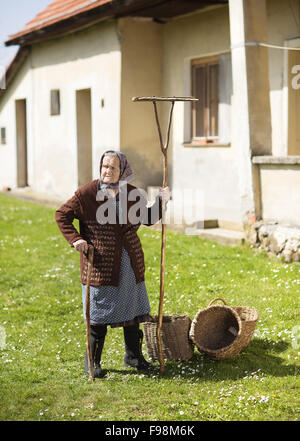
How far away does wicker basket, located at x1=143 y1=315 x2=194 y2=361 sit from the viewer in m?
5.18

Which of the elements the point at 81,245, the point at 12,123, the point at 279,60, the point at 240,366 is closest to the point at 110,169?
the point at 81,245

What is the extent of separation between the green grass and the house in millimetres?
1358

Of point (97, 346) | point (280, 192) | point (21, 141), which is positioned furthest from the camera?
point (21, 141)

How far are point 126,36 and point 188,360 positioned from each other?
313 inches

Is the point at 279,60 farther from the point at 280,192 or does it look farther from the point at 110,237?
the point at 110,237

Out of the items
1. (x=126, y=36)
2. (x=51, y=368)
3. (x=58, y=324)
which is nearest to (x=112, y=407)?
(x=51, y=368)

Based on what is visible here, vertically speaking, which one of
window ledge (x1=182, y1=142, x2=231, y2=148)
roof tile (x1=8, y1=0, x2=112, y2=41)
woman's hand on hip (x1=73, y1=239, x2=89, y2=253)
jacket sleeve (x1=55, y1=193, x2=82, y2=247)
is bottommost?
woman's hand on hip (x1=73, y1=239, x2=89, y2=253)

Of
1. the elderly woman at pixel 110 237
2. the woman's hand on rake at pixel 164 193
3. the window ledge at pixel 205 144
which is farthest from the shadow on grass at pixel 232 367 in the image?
the window ledge at pixel 205 144

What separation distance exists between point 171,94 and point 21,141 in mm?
6570

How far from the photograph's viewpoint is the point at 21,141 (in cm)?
1708

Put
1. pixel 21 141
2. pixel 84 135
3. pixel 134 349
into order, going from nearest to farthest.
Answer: pixel 134 349, pixel 84 135, pixel 21 141

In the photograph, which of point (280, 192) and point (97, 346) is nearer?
point (97, 346)

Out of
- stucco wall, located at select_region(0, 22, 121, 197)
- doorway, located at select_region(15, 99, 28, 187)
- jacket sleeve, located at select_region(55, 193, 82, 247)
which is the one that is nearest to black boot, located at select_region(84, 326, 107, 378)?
jacket sleeve, located at select_region(55, 193, 82, 247)

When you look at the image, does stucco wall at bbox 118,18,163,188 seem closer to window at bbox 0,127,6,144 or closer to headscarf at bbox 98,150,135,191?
window at bbox 0,127,6,144
